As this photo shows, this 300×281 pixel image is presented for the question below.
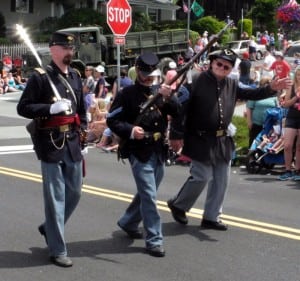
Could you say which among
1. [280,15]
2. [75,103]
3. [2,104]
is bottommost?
[2,104]

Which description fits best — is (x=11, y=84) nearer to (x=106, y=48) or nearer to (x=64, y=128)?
(x=106, y=48)

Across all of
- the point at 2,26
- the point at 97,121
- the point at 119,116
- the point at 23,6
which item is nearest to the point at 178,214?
the point at 119,116

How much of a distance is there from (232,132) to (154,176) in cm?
123

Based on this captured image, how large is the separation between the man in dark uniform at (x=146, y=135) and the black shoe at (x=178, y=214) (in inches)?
36.2

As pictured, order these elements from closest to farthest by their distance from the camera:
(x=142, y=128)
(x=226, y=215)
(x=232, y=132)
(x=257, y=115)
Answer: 1. (x=142, y=128)
2. (x=232, y=132)
3. (x=226, y=215)
4. (x=257, y=115)

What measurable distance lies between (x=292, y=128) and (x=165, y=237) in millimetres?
4474

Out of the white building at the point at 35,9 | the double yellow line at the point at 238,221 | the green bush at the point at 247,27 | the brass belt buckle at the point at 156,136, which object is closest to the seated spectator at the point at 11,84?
the white building at the point at 35,9

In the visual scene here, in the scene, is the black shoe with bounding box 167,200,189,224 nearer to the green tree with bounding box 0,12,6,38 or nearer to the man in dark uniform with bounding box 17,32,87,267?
the man in dark uniform with bounding box 17,32,87,267

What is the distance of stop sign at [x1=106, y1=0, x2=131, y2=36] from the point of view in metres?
14.9

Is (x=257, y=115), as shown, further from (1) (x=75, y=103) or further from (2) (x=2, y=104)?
(2) (x=2, y=104)

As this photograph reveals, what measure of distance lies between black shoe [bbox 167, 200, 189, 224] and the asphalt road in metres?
0.08

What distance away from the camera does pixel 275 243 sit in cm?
643

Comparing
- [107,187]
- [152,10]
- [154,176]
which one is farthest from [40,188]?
[152,10]

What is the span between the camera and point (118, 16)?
15.1 meters
